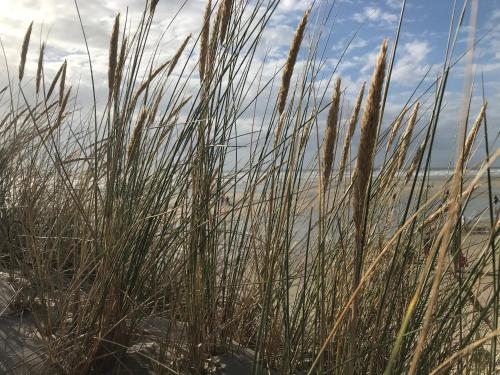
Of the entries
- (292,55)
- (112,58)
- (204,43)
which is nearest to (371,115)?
(292,55)

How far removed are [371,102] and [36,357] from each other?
3.42 ft

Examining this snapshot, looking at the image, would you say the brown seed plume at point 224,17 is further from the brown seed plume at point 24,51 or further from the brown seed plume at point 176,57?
the brown seed plume at point 24,51

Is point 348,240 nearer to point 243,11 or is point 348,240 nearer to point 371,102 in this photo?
point 243,11

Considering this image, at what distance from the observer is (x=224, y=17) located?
4.72 ft

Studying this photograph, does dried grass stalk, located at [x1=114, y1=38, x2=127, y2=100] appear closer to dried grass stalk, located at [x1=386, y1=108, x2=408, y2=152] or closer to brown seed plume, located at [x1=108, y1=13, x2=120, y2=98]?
brown seed plume, located at [x1=108, y1=13, x2=120, y2=98]

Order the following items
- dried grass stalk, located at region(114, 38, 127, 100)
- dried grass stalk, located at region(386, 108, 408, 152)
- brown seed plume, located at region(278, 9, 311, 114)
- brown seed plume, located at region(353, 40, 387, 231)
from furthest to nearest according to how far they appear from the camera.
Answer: dried grass stalk, located at region(386, 108, 408, 152) < dried grass stalk, located at region(114, 38, 127, 100) < brown seed plume, located at region(278, 9, 311, 114) < brown seed plume, located at region(353, 40, 387, 231)

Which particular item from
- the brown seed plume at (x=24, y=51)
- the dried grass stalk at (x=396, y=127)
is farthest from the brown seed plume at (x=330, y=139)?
the brown seed plume at (x=24, y=51)

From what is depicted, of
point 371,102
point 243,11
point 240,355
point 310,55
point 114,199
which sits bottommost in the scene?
point 240,355

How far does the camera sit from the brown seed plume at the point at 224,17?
141 centimetres

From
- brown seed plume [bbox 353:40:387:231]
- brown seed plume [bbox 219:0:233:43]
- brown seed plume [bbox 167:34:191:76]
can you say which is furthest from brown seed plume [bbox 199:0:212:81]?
brown seed plume [bbox 353:40:387:231]

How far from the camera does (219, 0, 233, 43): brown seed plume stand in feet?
4.63

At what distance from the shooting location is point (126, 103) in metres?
1.50

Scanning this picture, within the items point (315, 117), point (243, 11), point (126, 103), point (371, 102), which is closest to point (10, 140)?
point (126, 103)

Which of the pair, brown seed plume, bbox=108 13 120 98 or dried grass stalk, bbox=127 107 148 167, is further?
brown seed plume, bbox=108 13 120 98
